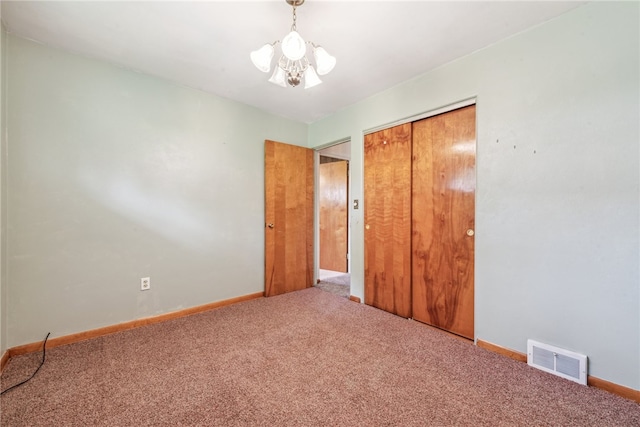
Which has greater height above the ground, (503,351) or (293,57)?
(293,57)

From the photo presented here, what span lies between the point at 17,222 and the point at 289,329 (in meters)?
2.25

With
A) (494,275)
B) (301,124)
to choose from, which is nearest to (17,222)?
(301,124)

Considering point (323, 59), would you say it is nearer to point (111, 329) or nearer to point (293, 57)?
point (293, 57)

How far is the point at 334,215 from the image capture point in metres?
4.73

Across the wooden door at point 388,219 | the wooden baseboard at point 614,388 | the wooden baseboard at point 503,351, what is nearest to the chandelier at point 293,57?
the wooden door at point 388,219

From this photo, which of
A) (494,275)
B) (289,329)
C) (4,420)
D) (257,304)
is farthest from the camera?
(257,304)

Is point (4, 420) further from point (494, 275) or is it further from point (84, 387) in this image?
point (494, 275)

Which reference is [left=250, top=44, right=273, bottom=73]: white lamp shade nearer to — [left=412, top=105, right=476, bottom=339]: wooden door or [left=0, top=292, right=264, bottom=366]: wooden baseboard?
[left=412, top=105, right=476, bottom=339]: wooden door

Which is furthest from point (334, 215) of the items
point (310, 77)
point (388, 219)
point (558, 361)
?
point (558, 361)

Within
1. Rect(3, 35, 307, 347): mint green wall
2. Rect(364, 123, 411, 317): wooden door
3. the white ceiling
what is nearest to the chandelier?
the white ceiling

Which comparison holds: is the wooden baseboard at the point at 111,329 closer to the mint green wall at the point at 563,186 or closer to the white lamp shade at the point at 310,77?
the white lamp shade at the point at 310,77

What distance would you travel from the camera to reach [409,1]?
1560 mm

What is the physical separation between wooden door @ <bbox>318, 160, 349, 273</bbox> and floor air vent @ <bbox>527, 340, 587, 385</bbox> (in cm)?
309

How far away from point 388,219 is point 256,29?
2.08 meters
